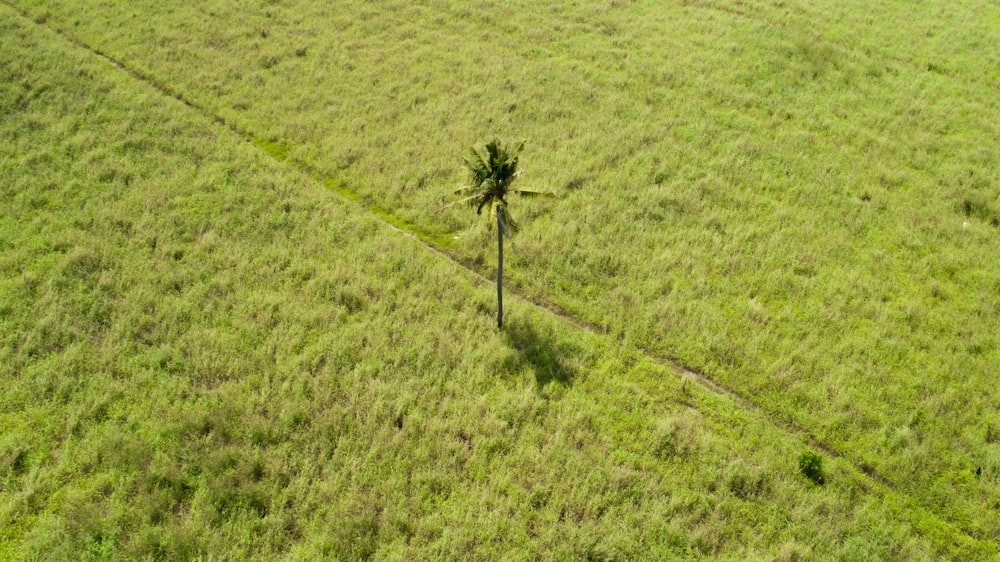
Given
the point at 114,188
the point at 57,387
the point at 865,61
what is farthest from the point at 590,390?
the point at 865,61

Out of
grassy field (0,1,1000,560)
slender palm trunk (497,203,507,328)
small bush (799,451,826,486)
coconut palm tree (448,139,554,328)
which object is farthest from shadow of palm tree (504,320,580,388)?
small bush (799,451,826,486)

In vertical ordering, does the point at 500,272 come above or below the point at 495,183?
below

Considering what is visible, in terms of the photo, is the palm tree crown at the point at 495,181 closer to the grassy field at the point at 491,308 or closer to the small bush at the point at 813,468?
the grassy field at the point at 491,308

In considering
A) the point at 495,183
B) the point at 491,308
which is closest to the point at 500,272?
the point at 491,308

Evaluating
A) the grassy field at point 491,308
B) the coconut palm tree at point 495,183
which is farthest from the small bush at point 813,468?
the coconut palm tree at point 495,183

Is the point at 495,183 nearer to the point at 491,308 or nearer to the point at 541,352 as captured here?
the point at 491,308

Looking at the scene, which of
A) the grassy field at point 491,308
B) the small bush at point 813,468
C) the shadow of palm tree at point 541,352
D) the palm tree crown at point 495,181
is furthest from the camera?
the shadow of palm tree at point 541,352

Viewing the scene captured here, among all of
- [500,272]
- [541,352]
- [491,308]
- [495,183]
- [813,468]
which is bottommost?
[813,468]
